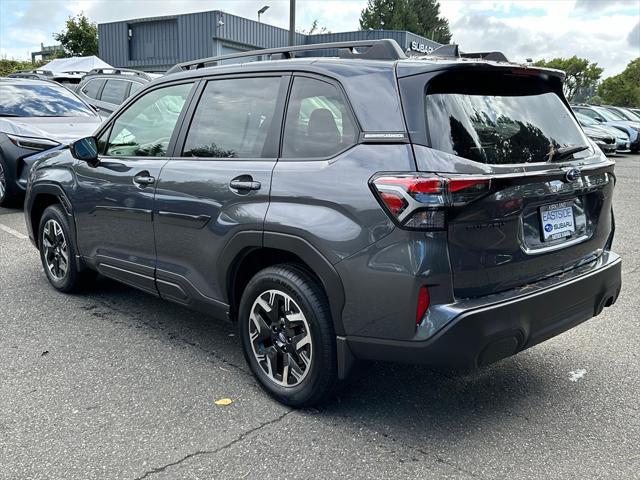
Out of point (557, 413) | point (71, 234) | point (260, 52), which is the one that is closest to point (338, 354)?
point (557, 413)

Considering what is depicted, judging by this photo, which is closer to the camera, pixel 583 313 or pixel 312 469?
pixel 312 469

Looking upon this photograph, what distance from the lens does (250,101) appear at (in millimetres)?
3506

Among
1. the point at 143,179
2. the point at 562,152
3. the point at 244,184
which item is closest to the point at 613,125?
the point at 562,152

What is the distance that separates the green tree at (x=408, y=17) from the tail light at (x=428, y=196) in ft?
212

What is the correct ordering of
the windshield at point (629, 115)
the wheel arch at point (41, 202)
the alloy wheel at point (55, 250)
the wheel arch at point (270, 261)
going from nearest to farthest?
the wheel arch at point (270, 261) → the wheel arch at point (41, 202) → the alloy wheel at point (55, 250) → the windshield at point (629, 115)

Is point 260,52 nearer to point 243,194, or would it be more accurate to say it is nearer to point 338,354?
point 243,194

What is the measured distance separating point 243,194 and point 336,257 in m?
0.73

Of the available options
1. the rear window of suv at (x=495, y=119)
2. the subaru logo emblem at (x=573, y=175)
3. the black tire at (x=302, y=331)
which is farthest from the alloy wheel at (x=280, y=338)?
the subaru logo emblem at (x=573, y=175)

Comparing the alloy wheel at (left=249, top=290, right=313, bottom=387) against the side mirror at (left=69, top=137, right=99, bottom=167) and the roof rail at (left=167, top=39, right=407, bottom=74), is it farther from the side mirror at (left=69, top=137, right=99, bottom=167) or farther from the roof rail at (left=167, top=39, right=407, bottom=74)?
the side mirror at (left=69, top=137, right=99, bottom=167)

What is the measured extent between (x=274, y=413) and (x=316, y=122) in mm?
1508

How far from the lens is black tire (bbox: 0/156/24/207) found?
8.12 m

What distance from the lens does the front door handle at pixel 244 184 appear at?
3.23 m

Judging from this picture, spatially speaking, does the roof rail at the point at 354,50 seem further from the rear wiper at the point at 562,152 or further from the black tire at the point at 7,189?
the black tire at the point at 7,189

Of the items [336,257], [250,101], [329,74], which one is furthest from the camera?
A: [250,101]
